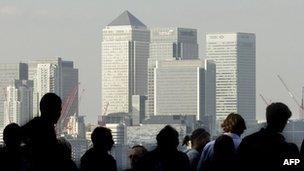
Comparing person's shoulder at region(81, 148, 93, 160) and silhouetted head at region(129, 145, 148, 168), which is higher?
person's shoulder at region(81, 148, 93, 160)

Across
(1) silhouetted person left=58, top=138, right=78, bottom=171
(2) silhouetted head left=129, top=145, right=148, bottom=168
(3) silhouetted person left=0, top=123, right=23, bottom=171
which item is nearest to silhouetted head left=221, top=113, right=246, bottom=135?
(2) silhouetted head left=129, top=145, right=148, bottom=168

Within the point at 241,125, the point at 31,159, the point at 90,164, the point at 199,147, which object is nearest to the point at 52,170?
the point at 31,159

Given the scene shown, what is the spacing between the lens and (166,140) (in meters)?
11.5

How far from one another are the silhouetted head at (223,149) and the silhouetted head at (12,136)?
4.95ft

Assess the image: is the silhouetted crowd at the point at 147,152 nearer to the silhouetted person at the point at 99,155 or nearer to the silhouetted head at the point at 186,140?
the silhouetted person at the point at 99,155

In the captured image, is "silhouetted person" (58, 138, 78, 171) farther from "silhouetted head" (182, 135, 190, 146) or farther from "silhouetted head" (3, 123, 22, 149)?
"silhouetted head" (182, 135, 190, 146)

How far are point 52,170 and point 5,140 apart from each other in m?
0.84

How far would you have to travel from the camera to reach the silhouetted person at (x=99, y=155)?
444 inches

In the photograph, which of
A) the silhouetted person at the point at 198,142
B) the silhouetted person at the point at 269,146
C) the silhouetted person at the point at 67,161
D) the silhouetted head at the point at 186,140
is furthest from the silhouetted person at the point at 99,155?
the silhouetted head at the point at 186,140

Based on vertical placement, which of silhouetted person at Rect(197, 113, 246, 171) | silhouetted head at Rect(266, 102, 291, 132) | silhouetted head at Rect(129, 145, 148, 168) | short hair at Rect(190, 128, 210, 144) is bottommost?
silhouetted head at Rect(129, 145, 148, 168)

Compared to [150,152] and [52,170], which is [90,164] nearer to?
[150,152]

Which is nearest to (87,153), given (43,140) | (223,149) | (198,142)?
(223,149)

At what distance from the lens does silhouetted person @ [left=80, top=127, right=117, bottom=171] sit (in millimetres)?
11290

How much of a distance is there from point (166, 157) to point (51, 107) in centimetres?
131
